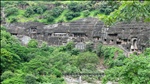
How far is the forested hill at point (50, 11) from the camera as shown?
4725 centimetres

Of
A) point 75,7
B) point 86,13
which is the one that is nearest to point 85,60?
point 86,13

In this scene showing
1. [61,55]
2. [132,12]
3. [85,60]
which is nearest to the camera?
[132,12]

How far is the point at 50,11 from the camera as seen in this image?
4925 cm

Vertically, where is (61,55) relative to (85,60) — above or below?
above

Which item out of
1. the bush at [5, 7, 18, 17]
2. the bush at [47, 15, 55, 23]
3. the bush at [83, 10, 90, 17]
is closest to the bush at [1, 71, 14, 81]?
the bush at [47, 15, 55, 23]

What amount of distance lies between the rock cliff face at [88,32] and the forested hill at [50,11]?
8.13ft

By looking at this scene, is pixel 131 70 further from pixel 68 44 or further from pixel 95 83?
pixel 68 44

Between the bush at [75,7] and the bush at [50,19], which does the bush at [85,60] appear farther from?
the bush at [75,7]

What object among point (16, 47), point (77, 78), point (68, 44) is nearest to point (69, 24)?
point (68, 44)

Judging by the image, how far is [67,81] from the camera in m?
28.2

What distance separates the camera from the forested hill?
47.2 metres

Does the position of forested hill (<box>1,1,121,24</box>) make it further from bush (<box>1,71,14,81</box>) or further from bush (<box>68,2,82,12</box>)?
bush (<box>1,71,14,81</box>)

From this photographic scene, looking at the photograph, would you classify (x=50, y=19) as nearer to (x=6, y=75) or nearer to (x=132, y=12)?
(x=6, y=75)

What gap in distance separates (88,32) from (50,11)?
10.7m
